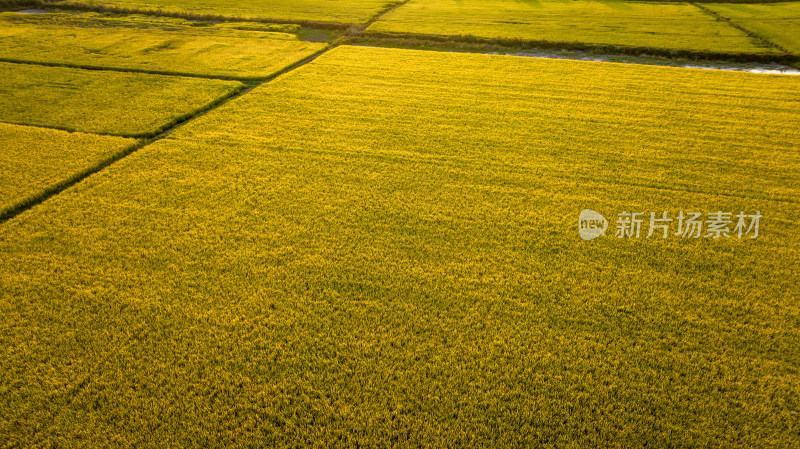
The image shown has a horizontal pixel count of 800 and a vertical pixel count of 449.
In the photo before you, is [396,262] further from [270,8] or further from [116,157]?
[270,8]

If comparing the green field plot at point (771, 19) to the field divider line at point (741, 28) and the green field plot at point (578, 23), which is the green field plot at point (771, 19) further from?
the green field plot at point (578, 23)

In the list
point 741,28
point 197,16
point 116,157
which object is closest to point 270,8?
point 197,16

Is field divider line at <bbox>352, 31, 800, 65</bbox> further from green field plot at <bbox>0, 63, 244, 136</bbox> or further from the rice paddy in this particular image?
green field plot at <bbox>0, 63, 244, 136</bbox>

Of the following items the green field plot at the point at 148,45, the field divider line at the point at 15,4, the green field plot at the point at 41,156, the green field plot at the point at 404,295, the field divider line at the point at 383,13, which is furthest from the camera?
the field divider line at the point at 15,4

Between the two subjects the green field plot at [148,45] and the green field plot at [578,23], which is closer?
the green field plot at [148,45]

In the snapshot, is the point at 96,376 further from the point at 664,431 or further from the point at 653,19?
the point at 653,19

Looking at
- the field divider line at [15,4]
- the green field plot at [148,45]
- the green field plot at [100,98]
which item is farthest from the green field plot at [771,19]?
the field divider line at [15,4]
